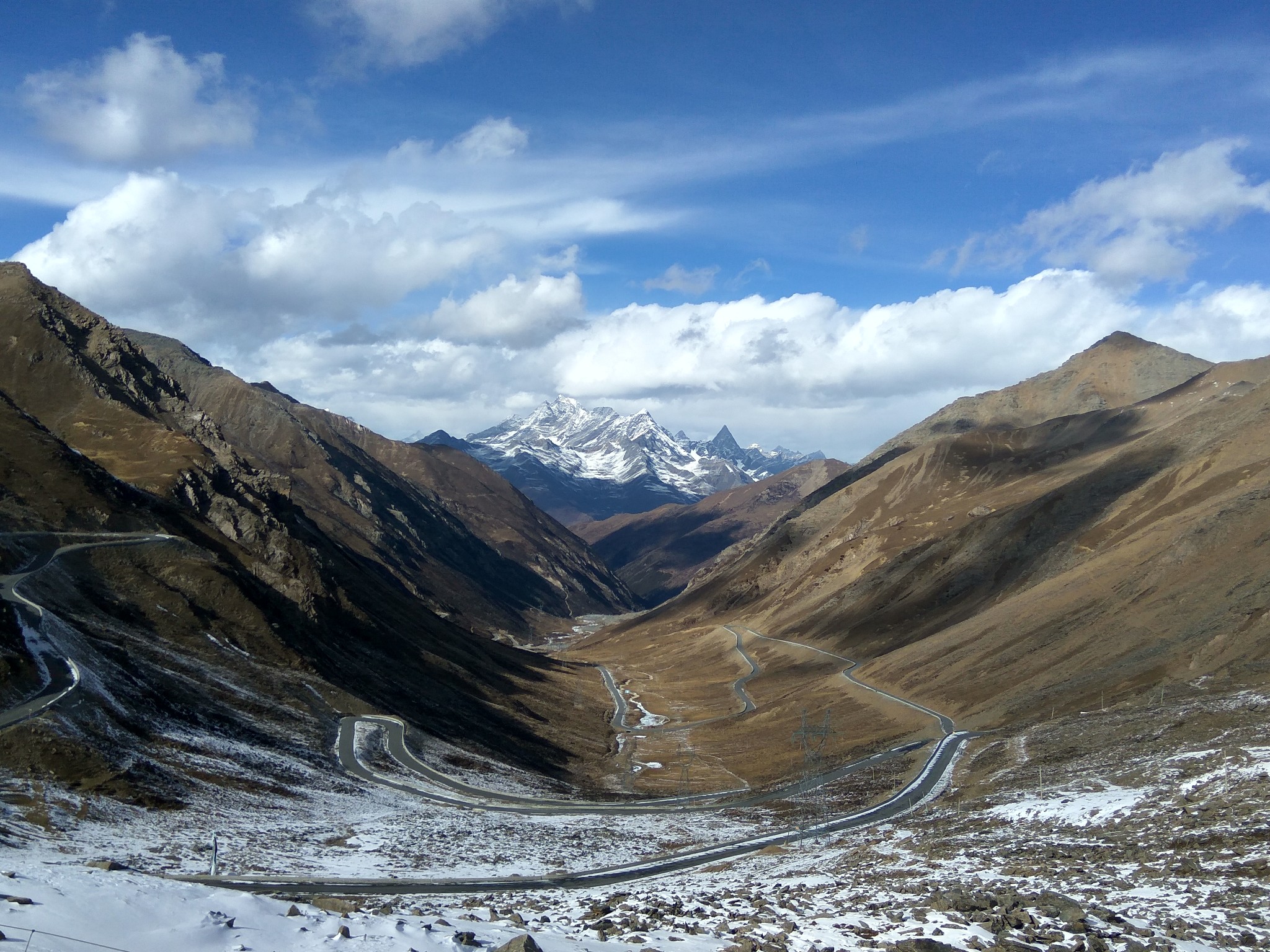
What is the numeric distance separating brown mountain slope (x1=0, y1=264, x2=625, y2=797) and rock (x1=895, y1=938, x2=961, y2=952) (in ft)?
128

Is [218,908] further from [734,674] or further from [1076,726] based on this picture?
[734,674]

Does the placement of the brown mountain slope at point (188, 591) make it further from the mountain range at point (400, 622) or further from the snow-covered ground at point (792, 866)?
the snow-covered ground at point (792, 866)

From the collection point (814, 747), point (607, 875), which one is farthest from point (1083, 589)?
point (607, 875)

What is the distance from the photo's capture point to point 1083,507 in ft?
451

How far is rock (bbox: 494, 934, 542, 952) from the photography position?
1822 centimetres

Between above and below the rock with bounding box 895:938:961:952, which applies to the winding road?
below

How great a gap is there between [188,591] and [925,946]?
75501 millimetres

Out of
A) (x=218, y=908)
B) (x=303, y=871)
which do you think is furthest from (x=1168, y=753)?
(x=218, y=908)

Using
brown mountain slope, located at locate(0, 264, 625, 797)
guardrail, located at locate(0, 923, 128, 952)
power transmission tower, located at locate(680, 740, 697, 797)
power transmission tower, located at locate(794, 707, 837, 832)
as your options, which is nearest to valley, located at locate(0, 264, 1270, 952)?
brown mountain slope, located at locate(0, 264, 625, 797)

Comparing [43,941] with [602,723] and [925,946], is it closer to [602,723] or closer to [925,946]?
[925,946]

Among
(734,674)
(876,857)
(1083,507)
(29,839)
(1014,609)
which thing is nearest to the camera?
(29,839)

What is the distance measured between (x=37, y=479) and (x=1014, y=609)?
109 m

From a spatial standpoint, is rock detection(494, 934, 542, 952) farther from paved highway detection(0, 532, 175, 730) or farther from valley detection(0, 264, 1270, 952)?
paved highway detection(0, 532, 175, 730)

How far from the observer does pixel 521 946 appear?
60.0 ft
